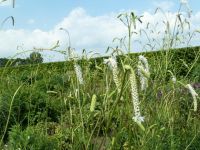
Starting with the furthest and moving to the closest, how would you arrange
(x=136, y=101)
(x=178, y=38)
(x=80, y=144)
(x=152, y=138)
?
(x=178, y=38) → (x=152, y=138) → (x=80, y=144) → (x=136, y=101)

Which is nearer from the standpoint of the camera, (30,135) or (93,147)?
(93,147)

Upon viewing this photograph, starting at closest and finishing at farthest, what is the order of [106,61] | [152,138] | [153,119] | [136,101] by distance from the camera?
[136,101] → [106,61] → [152,138] → [153,119]

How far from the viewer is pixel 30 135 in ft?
13.3

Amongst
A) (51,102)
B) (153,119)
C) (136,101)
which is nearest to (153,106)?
(153,119)

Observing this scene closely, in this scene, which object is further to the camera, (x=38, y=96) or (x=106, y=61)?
(x=38, y=96)

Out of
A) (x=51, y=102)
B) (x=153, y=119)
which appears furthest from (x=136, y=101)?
(x=51, y=102)

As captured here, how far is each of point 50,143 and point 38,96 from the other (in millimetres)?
3814

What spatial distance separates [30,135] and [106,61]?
68.5 inches

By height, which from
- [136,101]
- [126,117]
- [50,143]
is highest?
[136,101]

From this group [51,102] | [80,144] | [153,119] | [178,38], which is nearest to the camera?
[80,144]

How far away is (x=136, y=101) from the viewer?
2.00 meters

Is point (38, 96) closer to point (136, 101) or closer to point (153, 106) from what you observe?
point (153, 106)

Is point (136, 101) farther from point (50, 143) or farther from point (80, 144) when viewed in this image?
point (50, 143)

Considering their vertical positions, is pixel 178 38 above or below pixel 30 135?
above
